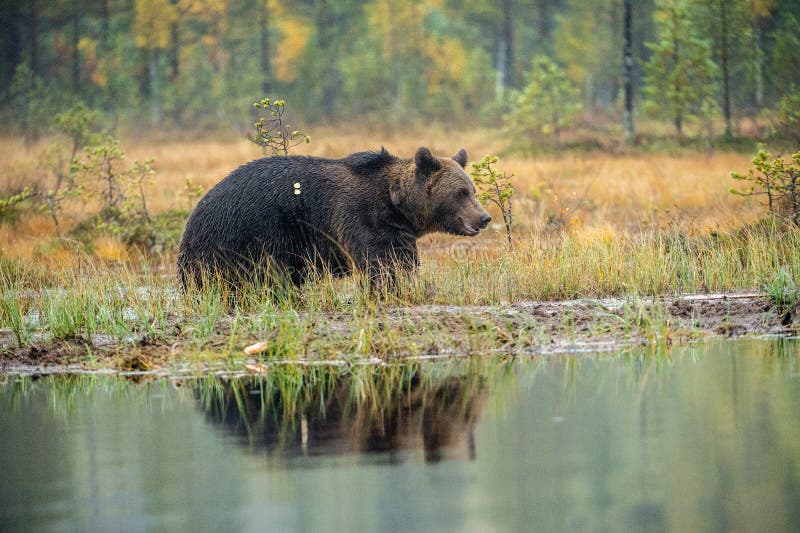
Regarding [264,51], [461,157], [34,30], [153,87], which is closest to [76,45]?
[34,30]

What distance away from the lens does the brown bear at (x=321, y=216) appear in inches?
432

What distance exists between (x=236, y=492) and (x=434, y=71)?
166 feet

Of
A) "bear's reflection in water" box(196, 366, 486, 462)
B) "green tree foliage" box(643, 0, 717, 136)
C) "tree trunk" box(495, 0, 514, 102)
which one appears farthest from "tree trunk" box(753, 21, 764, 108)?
"bear's reflection in water" box(196, 366, 486, 462)

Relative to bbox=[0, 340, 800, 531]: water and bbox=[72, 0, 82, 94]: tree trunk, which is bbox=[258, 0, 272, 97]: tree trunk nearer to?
bbox=[72, 0, 82, 94]: tree trunk

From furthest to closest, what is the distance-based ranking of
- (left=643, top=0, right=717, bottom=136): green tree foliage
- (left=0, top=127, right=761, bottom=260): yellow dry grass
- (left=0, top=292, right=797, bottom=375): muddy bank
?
1. (left=643, top=0, right=717, bottom=136): green tree foliage
2. (left=0, top=127, right=761, bottom=260): yellow dry grass
3. (left=0, top=292, right=797, bottom=375): muddy bank

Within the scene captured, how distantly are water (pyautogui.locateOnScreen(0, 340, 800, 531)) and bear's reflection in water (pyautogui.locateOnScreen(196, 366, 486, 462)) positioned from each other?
0.02 meters

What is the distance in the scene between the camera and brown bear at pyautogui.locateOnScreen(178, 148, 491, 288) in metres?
11.0

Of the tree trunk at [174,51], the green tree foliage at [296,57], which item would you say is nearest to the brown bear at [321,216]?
the green tree foliage at [296,57]

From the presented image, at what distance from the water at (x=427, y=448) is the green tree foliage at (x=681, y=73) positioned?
2750 centimetres

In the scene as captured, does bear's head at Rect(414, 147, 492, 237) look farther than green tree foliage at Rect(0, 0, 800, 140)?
No

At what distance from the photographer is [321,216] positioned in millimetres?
11109

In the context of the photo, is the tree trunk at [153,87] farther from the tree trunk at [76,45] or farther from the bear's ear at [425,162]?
the bear's ear at [425,162]

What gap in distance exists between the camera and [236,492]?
5973mm

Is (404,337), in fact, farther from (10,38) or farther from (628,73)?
(10,38)
